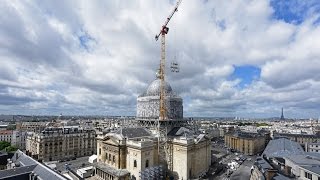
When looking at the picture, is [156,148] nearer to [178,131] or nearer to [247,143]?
[178,131]

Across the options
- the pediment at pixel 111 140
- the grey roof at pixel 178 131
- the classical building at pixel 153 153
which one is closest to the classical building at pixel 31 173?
the classical building at pixel 153 153

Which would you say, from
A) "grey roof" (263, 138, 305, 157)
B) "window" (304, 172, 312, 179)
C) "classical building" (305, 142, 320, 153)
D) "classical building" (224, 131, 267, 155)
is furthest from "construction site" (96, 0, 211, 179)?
"classical building" (305, 142, 320, 153)

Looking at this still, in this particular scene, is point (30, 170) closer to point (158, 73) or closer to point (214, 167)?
point (158, 73)

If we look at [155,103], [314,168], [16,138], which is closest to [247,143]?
[155,103]

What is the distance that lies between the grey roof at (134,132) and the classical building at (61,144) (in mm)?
41345

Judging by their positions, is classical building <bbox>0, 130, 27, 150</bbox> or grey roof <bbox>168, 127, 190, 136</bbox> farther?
classical building <bbox>0, 130, 27, 150</bbox>

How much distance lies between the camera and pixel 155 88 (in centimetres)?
8275

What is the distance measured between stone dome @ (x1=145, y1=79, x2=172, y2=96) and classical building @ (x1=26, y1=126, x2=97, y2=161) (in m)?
41.4

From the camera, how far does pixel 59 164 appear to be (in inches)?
3487

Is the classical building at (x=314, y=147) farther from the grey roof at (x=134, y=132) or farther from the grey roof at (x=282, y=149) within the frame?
the grey roof at (x=134, y=132)

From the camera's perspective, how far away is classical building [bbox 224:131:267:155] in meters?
118

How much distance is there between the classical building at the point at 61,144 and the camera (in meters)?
93.0

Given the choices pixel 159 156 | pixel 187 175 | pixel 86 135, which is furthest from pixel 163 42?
pixel 86 135

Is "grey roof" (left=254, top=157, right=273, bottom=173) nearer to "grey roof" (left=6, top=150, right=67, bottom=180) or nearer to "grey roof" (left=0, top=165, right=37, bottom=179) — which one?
"grey roof" (left=6, top=150, right=67, bottom=180)
